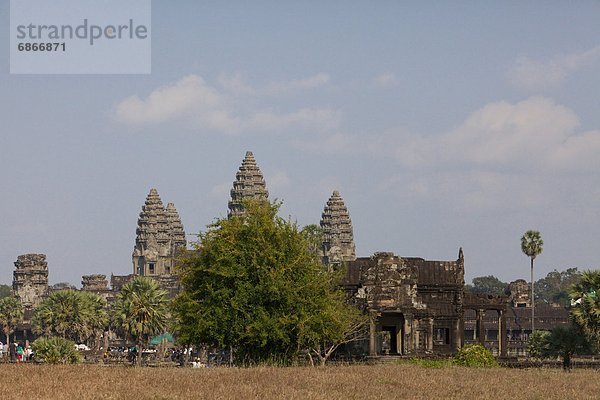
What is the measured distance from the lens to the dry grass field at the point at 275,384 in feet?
118

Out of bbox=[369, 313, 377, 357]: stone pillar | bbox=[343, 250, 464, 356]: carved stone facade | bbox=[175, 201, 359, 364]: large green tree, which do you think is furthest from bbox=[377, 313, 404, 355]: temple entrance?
bbox=[175, 201, 359, 364]: large green tree

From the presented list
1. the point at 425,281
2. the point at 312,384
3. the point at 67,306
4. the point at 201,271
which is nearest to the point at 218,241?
the point at 201,271

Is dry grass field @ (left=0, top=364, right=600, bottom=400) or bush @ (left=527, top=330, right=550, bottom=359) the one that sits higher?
dry grass field @ (left=0, top=364, right=600, bottom=400)

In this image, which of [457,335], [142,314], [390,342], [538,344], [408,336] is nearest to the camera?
[408,336]

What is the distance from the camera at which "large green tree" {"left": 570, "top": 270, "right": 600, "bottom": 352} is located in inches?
2980

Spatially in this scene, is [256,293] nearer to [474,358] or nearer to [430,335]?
[474,358]

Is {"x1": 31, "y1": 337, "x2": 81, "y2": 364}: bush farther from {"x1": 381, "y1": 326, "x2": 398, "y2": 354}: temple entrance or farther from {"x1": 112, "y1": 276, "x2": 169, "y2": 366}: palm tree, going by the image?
{"x1": 112, "y1": 276, "x2": 169, "y2": 366}: palm tree

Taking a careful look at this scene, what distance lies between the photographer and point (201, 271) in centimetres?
5838

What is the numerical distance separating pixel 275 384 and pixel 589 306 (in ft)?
136

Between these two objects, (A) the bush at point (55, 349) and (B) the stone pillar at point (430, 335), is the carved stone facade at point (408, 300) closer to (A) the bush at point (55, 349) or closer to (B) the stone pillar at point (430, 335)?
(B) the stone pillar at point (430, 335)

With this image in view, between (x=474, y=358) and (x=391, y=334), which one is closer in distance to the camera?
(x=474, y=358)

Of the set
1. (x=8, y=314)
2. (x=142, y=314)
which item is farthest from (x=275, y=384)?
(x=8, y=314)

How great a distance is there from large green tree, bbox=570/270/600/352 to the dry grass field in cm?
2922

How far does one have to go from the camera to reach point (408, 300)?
8206 cm
